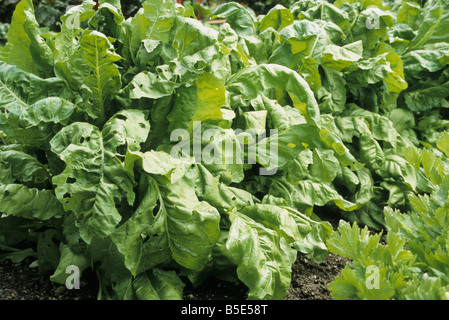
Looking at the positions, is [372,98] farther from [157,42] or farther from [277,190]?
[157,42]

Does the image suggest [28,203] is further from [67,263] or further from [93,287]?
[93,287]

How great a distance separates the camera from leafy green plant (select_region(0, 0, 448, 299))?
6.24 feet

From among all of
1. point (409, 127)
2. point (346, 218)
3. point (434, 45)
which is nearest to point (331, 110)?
point (346, 218)

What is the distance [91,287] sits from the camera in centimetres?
210

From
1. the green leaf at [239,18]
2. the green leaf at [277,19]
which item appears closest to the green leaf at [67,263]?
the green leaf at [239,18]

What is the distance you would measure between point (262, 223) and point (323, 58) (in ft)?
4.09

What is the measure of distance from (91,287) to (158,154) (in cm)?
74

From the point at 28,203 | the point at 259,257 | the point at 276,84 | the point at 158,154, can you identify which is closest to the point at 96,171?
the point at 158,154

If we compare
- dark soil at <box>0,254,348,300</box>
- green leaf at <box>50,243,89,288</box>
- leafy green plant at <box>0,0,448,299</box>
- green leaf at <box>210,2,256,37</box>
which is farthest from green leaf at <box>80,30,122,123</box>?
A: green leaf at <box>210,2,256,37</box>

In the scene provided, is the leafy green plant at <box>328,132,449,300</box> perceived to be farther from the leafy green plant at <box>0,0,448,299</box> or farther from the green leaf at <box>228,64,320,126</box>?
the green leaf at <box>228,64,320,126</box>

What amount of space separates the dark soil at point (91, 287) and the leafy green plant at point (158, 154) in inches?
2.8

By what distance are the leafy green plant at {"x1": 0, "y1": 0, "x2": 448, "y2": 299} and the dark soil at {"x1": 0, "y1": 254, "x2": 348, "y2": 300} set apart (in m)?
0.07

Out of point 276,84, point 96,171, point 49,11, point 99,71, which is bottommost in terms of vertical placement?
point 49,11

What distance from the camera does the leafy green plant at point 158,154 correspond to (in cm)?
190
